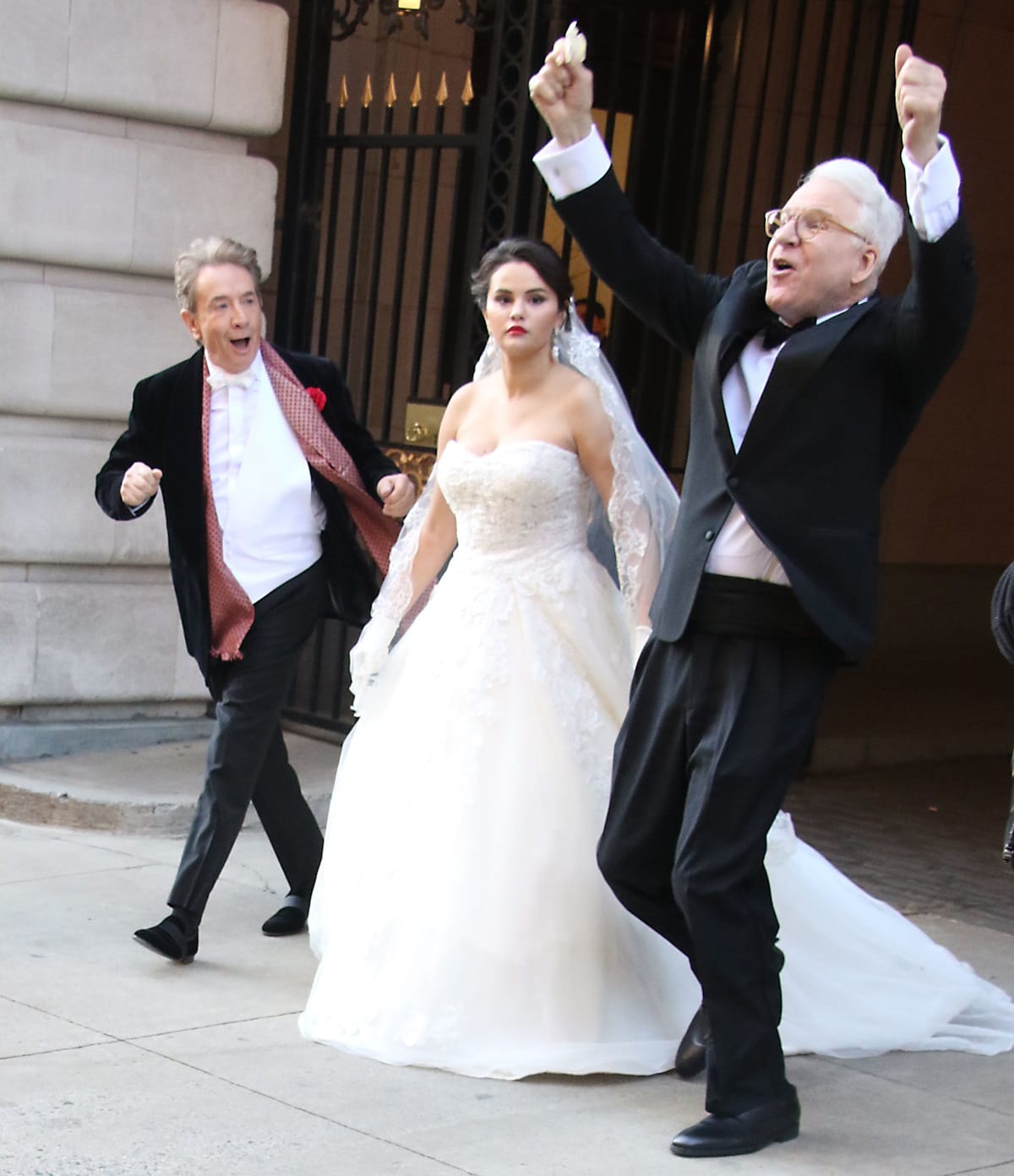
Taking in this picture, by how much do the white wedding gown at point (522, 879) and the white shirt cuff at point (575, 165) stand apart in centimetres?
98

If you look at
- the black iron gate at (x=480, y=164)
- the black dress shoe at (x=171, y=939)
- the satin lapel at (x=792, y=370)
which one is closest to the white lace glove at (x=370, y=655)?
the black dress shoe at (x=171, y=939)

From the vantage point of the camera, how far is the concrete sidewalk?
3947mm

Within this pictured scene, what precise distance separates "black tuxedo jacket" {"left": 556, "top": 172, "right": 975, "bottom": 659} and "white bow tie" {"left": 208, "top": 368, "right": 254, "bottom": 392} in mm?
1649

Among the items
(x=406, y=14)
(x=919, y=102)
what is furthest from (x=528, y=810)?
(x=406, y=14)

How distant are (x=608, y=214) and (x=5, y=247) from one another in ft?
12.7

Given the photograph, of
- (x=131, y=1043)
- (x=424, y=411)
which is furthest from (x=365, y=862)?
(x=424, y=411)

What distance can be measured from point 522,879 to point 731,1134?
0.89 m

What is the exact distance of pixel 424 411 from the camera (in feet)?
25.6

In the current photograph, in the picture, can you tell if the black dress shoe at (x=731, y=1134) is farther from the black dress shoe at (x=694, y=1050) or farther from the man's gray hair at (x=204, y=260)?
the man's gray hair at (x=204, y=260)

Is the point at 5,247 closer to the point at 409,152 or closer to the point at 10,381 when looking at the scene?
the point at 10,381

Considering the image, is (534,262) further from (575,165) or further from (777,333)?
(777,333)

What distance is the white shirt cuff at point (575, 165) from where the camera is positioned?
4.14 m

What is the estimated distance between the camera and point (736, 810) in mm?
4078

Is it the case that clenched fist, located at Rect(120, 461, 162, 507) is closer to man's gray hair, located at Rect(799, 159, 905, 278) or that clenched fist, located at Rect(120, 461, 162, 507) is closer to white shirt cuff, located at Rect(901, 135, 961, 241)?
man's gray hair, located at Rect(799, 159, 905, 278)
